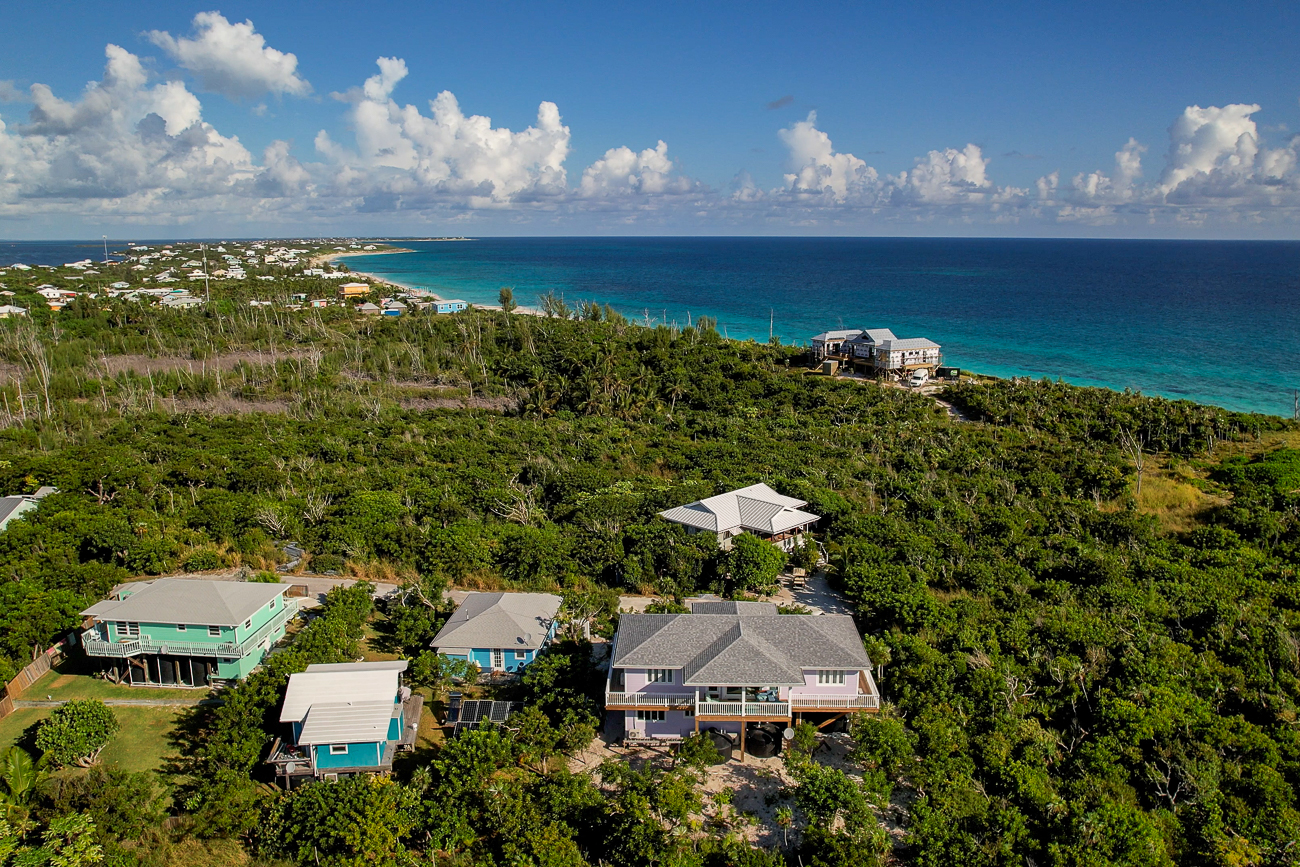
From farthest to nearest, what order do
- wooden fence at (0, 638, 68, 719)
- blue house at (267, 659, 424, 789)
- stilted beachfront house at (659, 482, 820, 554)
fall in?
1. stilted beachfront house at (659, 482, 820, 554)
2. wooden fence at (0, 638, 68, 719)
3. blue house at (267, 659, 424, 789)

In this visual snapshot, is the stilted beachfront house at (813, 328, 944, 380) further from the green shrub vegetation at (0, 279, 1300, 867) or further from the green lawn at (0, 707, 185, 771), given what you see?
the green lawn at (0, 707, 185, 771)

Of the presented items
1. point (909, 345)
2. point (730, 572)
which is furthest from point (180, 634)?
point (909, 345)

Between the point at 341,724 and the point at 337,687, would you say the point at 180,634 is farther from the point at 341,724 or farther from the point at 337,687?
the point at 341,724

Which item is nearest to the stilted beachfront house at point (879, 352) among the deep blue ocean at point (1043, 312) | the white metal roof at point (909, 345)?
the white metal roof at point (909, 345)

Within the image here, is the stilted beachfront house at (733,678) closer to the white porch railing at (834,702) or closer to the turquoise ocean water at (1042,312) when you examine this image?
the white porch railing at (834,702)

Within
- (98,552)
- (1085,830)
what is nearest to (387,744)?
(1085,830)

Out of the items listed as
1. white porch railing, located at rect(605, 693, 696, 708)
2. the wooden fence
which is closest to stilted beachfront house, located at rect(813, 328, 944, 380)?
white porch railing, located at rect(605, 693, 696, 708)
